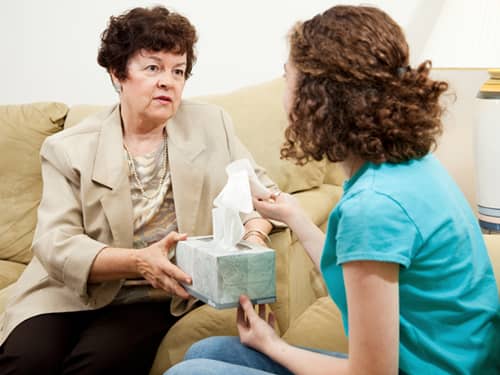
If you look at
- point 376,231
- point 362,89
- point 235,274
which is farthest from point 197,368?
point 362,89

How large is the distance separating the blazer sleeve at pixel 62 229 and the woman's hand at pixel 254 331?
1.69 feet

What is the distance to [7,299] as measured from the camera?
6.45ft

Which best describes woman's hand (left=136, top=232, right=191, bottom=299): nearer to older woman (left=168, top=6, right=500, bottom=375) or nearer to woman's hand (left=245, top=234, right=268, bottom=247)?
woman's hand (left=245, top=234, right=268, bottom=247)

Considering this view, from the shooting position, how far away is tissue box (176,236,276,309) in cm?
137

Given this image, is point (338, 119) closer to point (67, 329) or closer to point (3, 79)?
point (67, 329)

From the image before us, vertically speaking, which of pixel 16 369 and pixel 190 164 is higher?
pixel 190 164

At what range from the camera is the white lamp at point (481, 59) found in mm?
2088

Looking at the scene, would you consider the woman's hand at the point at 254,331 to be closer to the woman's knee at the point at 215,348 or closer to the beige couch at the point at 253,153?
the woman's knee at the point at 215,348

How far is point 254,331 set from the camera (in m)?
1.24

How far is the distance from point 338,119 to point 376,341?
34 cm

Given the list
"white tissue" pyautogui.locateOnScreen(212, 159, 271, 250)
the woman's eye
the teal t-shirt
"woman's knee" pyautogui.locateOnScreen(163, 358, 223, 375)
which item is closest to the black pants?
"white tissue" pyautogui.locateOnScreen(212, 159, 271, 250)

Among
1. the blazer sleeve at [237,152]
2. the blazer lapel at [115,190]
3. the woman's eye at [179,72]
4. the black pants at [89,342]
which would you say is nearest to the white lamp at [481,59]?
the blazer sleeve at [237,152]

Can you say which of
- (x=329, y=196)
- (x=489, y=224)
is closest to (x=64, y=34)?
(x=329, y=196)

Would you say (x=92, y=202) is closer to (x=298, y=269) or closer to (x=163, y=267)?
(x=163, y=267)
